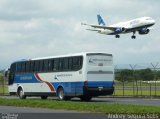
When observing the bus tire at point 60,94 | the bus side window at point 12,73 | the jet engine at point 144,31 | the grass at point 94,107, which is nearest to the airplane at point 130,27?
the jet engine at point 144,31

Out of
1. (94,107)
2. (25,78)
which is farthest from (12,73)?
(94,107)

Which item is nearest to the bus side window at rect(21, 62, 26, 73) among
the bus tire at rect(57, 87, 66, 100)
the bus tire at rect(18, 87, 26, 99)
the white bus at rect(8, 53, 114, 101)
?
the white bus at rect(8, 53, 114, 101)

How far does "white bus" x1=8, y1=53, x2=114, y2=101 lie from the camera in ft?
106

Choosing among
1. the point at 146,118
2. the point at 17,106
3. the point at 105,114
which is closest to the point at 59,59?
the point at 17,106

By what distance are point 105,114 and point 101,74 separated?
11696mm

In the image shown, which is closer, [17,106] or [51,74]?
[17,106]

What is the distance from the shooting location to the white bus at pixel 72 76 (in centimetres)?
3219

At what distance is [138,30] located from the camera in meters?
84.0

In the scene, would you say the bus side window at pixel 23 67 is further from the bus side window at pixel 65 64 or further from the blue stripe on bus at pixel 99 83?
the blue stripe on bus at pixel 99 83

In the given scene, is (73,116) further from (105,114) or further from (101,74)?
(101,74)

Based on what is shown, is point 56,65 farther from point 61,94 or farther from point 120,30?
point 120,30

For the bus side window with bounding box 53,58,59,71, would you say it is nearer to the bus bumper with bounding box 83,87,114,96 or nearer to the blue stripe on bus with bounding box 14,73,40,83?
the blue stripe on bus with bounding box 14,73,40,83

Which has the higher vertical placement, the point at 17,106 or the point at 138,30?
the point at 138,30

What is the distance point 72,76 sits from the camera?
32969 mm
